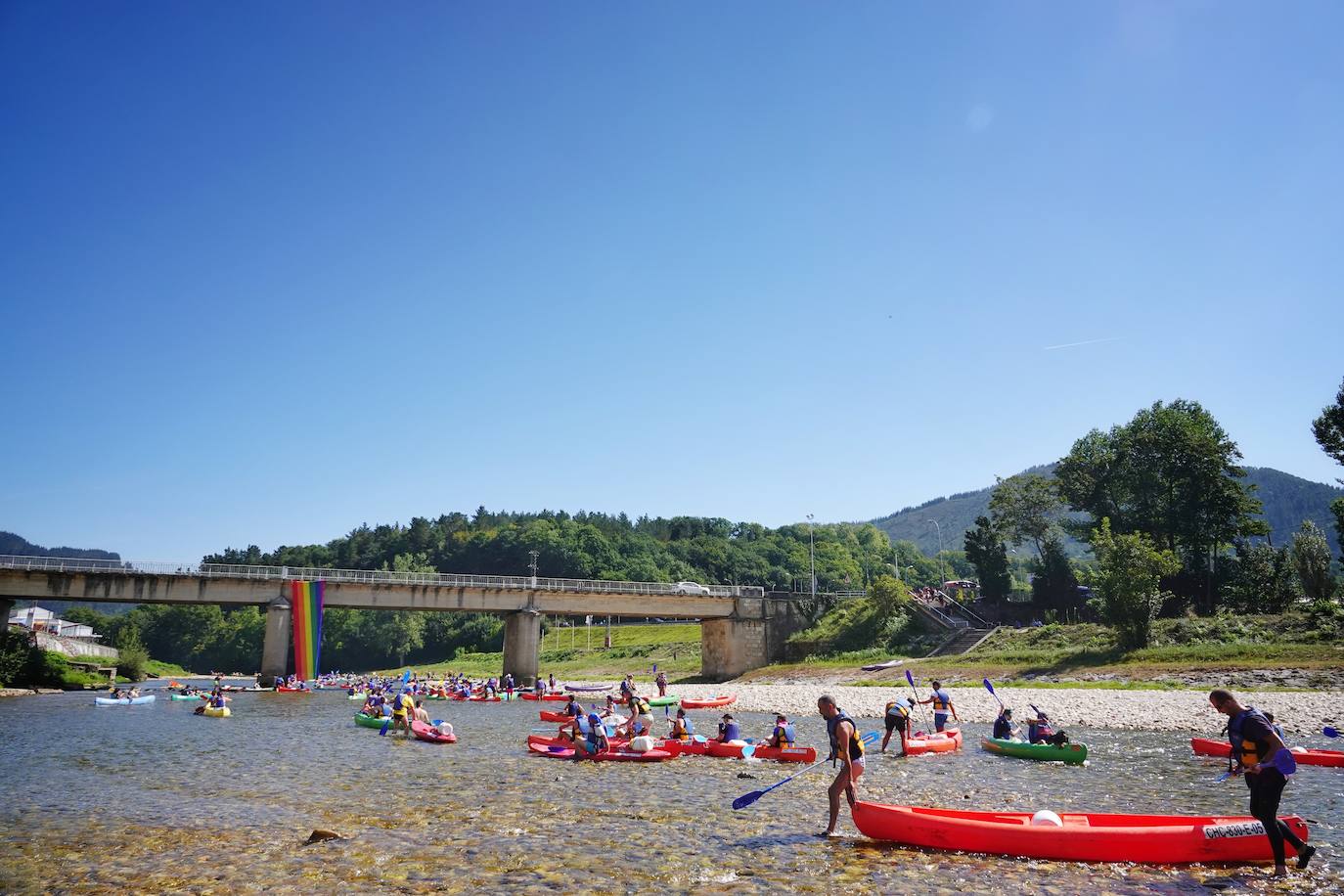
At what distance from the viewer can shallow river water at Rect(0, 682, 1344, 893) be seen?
11766 mm

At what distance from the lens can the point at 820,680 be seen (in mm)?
62500

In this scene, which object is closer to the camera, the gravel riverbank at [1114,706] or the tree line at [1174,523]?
the gravel riverbank at [1114,706]

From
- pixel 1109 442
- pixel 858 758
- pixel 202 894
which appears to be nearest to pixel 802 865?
pixel 858 758

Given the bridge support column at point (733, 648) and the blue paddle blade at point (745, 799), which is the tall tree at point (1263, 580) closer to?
the bridge support column at point (733, 648)

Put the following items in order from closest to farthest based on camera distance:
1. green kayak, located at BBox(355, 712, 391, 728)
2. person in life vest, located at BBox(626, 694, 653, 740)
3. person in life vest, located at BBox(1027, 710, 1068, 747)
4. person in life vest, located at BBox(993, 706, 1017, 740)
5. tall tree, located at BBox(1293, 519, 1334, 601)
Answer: person in life vest, located at BBox(1027, 710, 1068, 747) → person in life vest, located at BBox(993, 706, 1017, 740) → person in life vest, located at BBox(626, 694, 653, 740) → green kayak, located at BBox(355, 712, 391, 728) → tall tree, located at BBox(1293, 519, 1334, 601)

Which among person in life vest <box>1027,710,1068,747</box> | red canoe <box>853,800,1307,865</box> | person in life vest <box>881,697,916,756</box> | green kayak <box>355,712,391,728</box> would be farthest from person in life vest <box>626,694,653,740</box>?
red canoe <box>853,800,1307,865</box>

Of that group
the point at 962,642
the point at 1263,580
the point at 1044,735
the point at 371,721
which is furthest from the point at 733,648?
the point at 1044,735

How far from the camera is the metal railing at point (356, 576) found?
57.8 m

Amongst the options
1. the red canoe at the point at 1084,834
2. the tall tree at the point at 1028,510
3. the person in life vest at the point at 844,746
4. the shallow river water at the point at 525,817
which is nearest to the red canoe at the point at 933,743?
the shallow river water at the point at 525,817

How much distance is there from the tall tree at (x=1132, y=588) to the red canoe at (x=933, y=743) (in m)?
29.9

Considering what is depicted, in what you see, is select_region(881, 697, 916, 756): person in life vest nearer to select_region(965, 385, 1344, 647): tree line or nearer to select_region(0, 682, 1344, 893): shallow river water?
select_region(0, 682, 1344, 893): shallow river water

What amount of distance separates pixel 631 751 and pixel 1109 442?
7373 centimetres

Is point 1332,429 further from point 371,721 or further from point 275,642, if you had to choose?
point 275,642

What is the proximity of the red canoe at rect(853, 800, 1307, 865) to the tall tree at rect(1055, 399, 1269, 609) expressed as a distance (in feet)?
215
